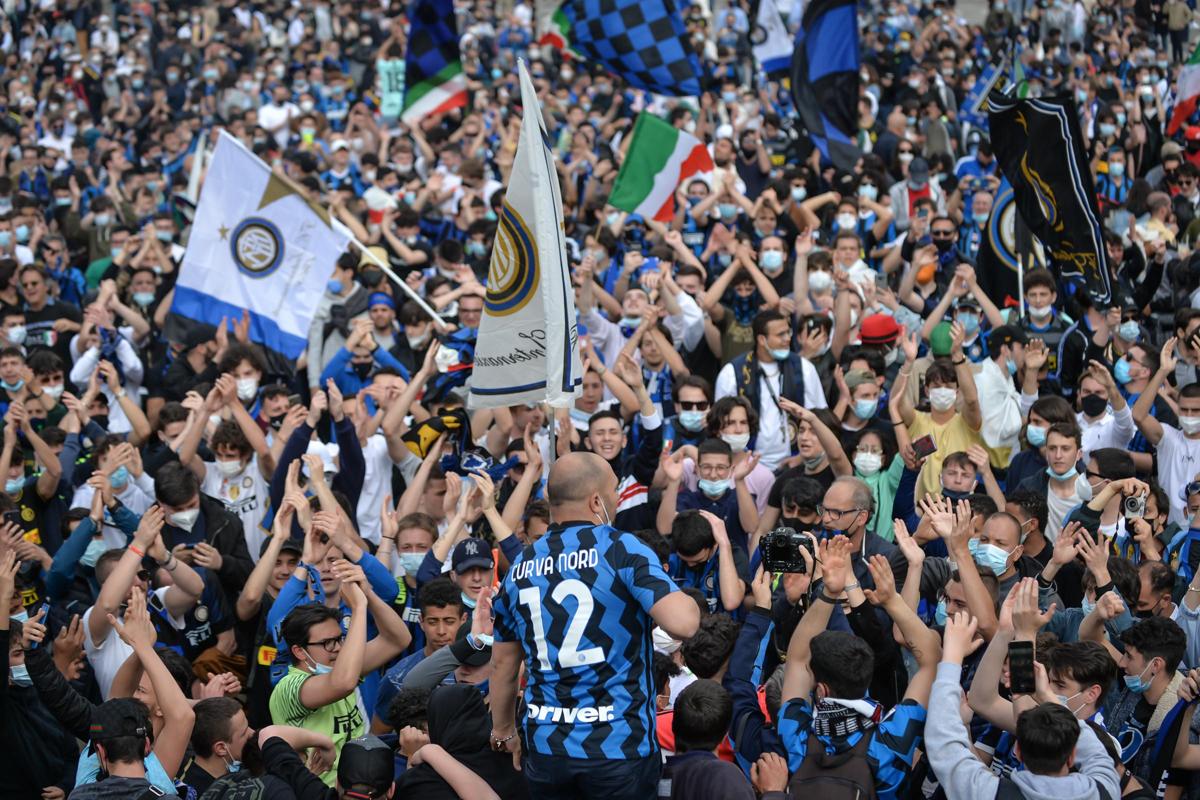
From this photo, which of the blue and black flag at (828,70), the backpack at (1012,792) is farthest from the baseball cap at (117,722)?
the blue and black flag at (828,70)

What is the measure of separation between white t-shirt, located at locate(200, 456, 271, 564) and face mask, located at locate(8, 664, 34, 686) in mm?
2878

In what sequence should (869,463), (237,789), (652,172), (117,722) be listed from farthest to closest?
(652,172)
(869,463)
(117,722)
(237,789)

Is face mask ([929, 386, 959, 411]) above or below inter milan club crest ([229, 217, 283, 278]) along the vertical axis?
below

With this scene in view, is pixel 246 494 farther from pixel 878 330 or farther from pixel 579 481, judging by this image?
pixel 579 481

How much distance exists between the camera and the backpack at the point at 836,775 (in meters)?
5.03

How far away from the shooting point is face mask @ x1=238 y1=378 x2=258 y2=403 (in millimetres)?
10375

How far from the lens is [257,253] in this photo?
11734 millimetres

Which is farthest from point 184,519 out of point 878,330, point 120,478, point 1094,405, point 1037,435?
point 1094,405

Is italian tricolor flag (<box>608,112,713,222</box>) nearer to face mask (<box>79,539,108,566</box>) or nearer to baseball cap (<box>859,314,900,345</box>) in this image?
baseball cap (<box>859,314,900,345</box>)

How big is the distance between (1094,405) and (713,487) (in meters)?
2.66

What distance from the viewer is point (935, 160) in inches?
663

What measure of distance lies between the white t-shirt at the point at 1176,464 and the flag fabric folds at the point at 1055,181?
162 cm

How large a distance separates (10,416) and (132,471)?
0.96 meters

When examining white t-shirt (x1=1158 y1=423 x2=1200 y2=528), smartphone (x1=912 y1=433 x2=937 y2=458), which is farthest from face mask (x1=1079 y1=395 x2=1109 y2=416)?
smartphone (x1=912 y1=433 x2=937 y2=458)
